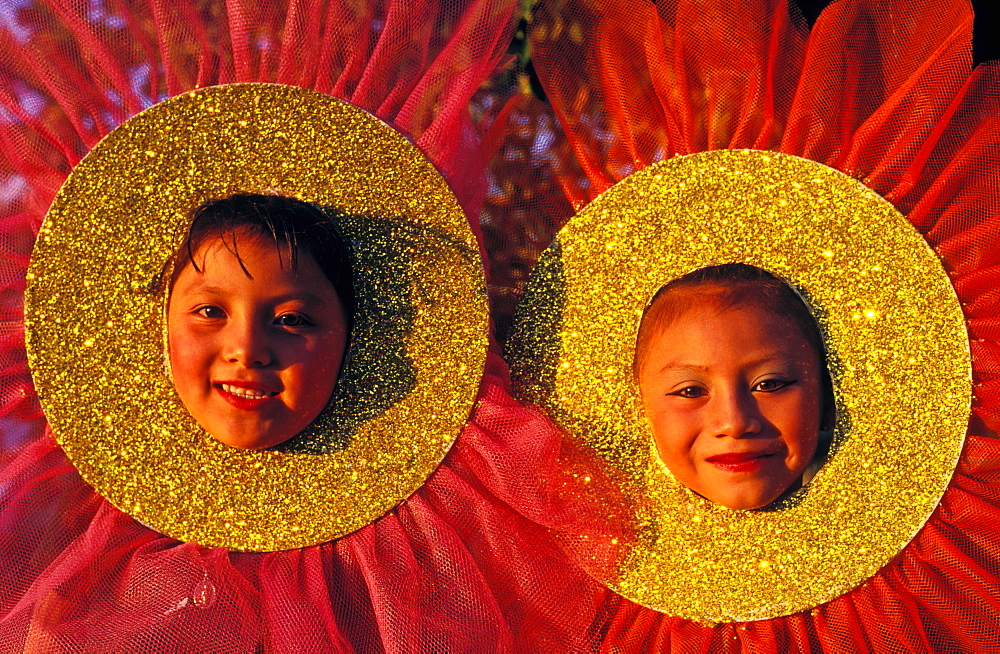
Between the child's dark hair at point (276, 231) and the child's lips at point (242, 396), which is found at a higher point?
the child's dark hair at point (276, 231)

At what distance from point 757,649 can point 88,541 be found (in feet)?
2.38

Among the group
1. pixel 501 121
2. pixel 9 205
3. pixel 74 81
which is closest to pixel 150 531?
pixel 9 205

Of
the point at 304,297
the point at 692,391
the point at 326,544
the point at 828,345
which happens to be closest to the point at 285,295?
the point at 304,297

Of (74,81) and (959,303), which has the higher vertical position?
(74,81)

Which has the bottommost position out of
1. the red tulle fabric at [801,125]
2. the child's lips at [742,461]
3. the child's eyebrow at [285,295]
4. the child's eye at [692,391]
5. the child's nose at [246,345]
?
the child's lips at [742,461]

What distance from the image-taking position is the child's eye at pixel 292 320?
41.6 inches

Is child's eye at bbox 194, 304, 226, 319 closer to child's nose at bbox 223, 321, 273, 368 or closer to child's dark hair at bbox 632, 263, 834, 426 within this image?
child's nose at bbox 223, 321, 273, 368

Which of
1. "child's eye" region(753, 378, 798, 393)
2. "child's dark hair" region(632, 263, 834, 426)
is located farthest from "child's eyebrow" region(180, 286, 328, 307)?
"child's eye" region(753, 378, 798, 393)

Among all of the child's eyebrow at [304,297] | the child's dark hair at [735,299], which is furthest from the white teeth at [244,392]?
the child's dark hair at [735,299]

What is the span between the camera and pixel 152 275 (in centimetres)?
108

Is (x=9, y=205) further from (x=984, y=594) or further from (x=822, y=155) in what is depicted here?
(x=984, y=594)

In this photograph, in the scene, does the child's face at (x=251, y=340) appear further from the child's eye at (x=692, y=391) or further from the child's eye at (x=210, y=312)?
the child's eye at (x=692, y=391)

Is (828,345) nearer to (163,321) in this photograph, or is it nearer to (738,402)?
(738,402)

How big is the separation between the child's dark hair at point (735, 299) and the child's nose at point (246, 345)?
410 millimetres
